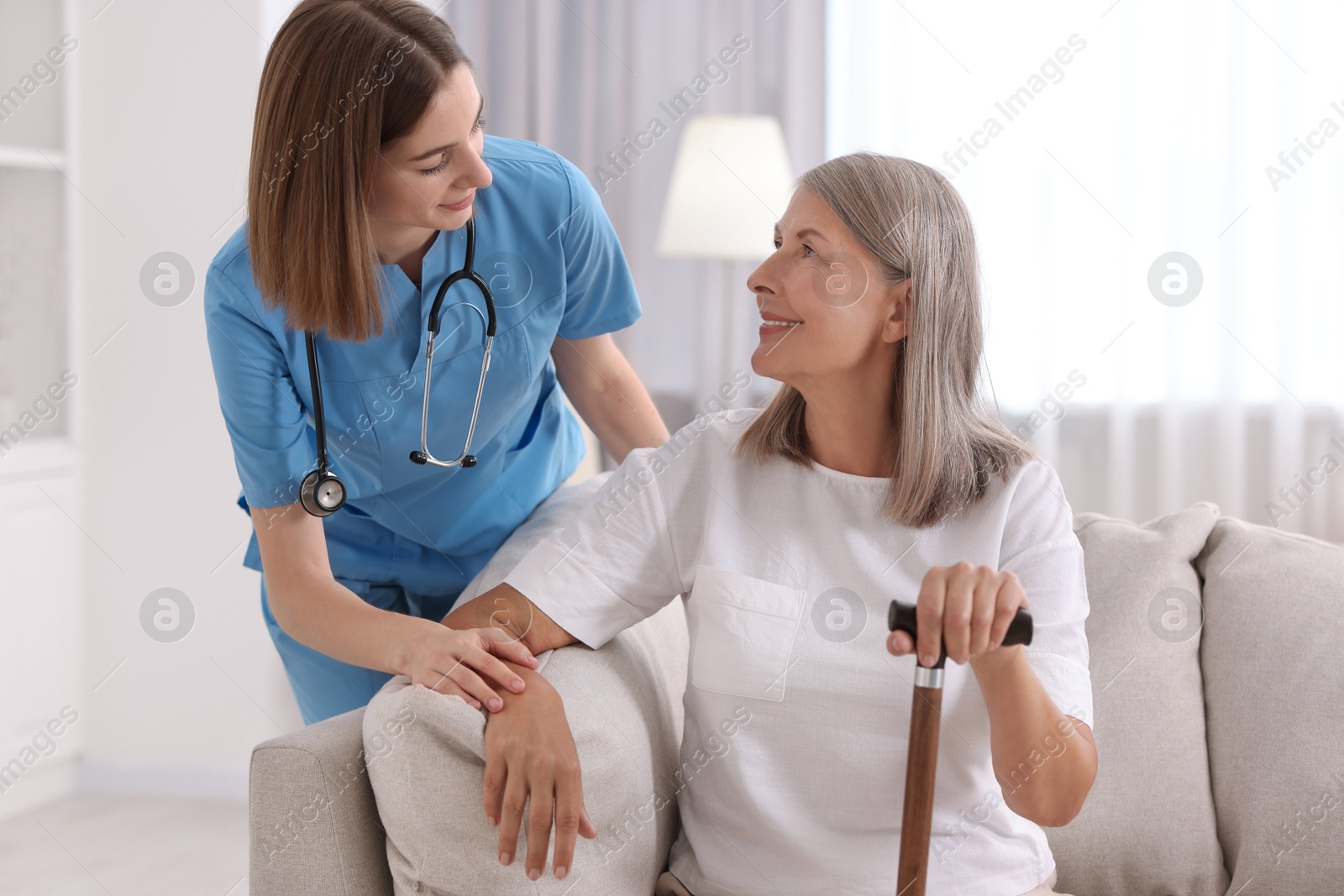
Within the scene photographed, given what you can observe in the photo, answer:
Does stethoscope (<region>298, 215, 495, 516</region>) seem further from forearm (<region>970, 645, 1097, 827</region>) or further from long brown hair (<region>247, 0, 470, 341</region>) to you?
forearm (<region>970, 645, 1097, 827</region>)

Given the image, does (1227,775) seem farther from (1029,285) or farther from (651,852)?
(1029,285)

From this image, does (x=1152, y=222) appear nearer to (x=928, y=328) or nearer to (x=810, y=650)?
(x=928, y=328)

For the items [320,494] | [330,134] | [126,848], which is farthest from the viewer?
[126,848]

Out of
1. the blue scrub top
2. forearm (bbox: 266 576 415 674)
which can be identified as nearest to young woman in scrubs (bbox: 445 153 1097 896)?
forearm (bbox: 266 576 415 674)

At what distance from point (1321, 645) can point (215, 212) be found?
236cm

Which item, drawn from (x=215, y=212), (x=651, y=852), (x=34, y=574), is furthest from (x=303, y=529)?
(x=34, y=574)

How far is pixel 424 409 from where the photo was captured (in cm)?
135

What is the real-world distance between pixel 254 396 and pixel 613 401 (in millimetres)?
483

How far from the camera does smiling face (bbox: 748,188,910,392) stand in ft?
4.05

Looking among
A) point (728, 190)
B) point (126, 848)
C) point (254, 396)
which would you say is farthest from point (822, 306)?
point (126, 848)

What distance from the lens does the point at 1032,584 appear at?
1.14m

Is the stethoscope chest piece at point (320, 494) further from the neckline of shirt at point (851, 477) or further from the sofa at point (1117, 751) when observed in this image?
the neckline of shirt at point (851, 477)

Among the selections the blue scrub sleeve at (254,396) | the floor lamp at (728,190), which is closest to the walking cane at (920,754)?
the blue scrub sleeve at (254,396)

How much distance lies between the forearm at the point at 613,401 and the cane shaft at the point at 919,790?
2.41ft
